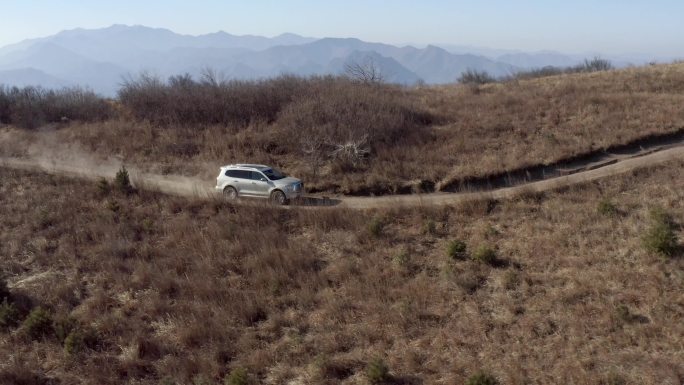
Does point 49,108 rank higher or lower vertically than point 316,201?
higher

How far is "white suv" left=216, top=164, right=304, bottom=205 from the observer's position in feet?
62.4

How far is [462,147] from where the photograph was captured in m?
21.7

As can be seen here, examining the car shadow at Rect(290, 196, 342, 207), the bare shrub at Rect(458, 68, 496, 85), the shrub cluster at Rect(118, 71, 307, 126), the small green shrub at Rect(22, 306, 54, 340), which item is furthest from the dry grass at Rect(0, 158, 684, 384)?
the bare shrub at Rect(458, 68, 496, 85)

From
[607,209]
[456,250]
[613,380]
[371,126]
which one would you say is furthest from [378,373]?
[371,126]

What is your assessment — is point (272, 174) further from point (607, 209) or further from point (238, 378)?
point (607, 209)

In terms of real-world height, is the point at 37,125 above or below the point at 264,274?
above

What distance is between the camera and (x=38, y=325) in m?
13.2

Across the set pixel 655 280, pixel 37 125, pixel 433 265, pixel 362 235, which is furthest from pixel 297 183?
pixel 37 125

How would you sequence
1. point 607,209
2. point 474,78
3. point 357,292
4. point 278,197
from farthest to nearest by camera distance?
point 474,78, point 278,197, point 607,209, point 357,292

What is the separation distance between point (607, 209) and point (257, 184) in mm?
11656

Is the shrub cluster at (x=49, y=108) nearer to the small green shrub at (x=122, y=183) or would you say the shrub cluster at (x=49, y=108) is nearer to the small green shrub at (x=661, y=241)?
the small green shrub at (x=122, y=183)

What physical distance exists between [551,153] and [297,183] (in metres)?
9.60

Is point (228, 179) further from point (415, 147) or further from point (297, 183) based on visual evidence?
point (415, 147)

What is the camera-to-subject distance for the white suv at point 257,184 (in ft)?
62.4
